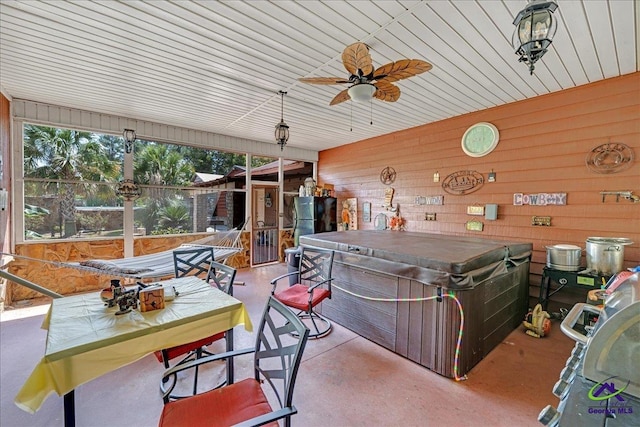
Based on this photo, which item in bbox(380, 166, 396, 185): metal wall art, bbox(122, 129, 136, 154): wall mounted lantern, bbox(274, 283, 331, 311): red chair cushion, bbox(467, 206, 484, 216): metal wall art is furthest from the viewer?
bbox(380, 166, 396, 185): metal wall art

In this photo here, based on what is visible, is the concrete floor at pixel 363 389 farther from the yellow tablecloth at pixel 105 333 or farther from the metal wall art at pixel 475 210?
the metal wall art at pixel 475 210

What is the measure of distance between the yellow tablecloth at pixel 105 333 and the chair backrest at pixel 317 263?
1.50 m

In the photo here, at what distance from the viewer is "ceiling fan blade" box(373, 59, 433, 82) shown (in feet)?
7.20

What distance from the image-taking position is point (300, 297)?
306 cm

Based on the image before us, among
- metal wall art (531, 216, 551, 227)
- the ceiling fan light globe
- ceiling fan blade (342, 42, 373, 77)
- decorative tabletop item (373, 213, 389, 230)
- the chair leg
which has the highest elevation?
ceiling fan blade (342, 42, 373, 77)

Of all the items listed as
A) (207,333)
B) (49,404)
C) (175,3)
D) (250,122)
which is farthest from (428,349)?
(250,122)

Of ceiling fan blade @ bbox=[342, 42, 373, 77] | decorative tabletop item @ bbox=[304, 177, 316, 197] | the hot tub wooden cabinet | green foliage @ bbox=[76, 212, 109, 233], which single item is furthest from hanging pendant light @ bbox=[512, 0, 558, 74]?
green foliage @ bbox=[76, 212, 109, 233]

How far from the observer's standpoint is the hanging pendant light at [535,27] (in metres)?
1.58

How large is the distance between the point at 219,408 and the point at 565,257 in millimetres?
3999

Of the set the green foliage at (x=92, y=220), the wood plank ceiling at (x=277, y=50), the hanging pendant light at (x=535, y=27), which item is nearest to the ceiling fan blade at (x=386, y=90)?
the wood plank ceiling at (x=277, y=50)

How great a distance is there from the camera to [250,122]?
16.8 ft

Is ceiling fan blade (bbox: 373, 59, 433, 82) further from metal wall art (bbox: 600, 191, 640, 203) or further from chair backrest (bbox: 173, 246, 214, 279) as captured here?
metal wall art (bbox: 600, 191, 640, 203)

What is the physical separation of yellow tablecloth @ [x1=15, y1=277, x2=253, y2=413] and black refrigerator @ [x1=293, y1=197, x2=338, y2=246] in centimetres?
428

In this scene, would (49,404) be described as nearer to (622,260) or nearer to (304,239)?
(304,239)
